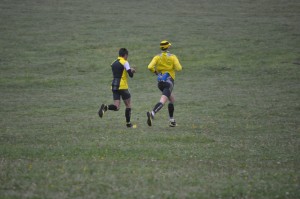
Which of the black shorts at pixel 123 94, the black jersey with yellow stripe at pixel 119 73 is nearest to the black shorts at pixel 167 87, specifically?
the black shorts at pixel 123 94

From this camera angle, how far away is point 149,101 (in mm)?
28484

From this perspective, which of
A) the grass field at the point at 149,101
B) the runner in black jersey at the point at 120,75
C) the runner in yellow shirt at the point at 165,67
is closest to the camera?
the grass field at the point at 149,101

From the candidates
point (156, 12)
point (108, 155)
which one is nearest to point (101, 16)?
point (156, 12)

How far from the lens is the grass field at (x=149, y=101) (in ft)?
33.5

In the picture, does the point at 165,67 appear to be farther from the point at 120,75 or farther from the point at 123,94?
the point at 123,94

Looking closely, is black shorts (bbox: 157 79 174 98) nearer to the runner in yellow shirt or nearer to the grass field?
the runner in yellow shirt

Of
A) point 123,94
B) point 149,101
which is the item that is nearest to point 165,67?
point 123,94

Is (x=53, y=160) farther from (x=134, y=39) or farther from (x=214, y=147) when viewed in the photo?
(x=134, y=39)

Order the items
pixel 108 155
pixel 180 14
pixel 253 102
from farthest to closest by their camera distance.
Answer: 1. pixel 180 14
2. pixel 253 102
3. pixel 108 155

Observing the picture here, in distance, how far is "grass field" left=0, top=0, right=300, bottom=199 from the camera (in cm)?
1021

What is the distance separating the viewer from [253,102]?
27297mm

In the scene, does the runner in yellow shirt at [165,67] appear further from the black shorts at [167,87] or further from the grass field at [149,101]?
the grass field at [149,101]

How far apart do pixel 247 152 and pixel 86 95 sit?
737 inches

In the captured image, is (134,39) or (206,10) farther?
(206,10)
